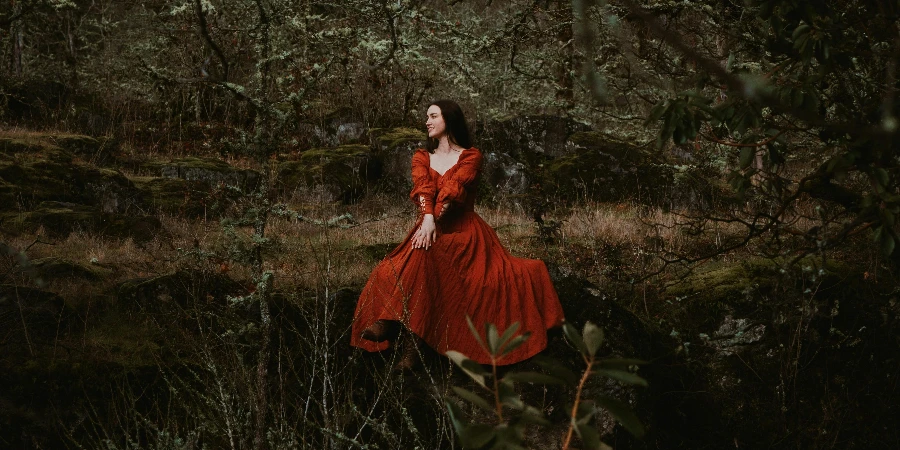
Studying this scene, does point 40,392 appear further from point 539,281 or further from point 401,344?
point 539,281

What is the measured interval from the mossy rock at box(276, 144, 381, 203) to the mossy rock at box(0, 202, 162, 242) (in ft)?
8.41

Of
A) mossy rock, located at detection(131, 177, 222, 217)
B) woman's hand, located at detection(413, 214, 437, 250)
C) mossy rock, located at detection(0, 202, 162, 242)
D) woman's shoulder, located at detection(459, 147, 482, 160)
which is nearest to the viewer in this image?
woman's hand, located at detection(413, 214, 437, 250)

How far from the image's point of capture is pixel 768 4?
2662mm

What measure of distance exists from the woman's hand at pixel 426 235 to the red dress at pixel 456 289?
0.04 metres

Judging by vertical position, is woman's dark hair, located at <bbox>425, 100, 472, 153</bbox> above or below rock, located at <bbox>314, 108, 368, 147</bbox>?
above

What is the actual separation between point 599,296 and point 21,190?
6.55m

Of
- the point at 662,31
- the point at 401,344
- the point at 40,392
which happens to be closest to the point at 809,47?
the point at 662,31

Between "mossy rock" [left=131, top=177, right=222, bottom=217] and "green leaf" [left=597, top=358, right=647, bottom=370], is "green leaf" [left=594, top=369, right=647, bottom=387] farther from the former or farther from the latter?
"mossy rock" [left=131, top=177, right=222, bottom=217]

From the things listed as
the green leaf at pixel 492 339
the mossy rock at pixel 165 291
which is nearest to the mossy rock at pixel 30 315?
the mossy rock at pixel 165 291

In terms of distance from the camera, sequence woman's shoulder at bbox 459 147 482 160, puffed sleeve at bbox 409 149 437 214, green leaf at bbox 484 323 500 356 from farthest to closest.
→ woman's shoulder at bbox 459 147 482 160 < puffed sleeve at bbox 409 149 437 214 < green leaf at bbox 484 323 500 356

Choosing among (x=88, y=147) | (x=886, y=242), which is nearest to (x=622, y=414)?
(x=886, y=242)

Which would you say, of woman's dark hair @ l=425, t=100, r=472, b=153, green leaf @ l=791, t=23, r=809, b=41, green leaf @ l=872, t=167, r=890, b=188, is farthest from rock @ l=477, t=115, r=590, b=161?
green leaf @ l=872, t=167, r=890, b=188

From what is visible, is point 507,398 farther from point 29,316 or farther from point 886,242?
point 29,316

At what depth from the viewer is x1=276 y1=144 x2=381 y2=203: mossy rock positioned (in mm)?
10641
